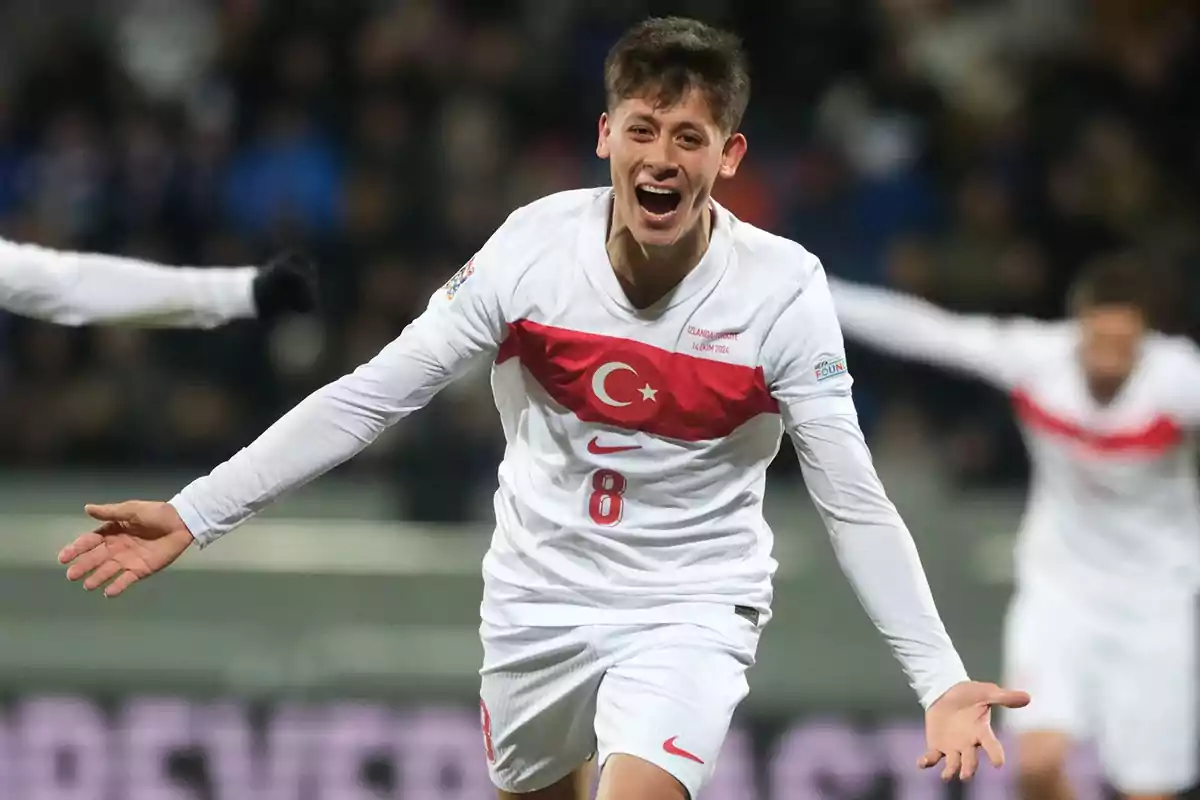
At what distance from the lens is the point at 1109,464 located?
19.2ft

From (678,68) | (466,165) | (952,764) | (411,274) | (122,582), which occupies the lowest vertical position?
(952,764)

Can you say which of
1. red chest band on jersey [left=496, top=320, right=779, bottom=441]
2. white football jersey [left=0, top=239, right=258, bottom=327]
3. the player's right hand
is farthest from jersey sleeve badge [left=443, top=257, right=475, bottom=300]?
white football jersey [left=0, top=239, right=258, bottom=327]

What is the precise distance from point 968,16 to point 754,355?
552 centimetres

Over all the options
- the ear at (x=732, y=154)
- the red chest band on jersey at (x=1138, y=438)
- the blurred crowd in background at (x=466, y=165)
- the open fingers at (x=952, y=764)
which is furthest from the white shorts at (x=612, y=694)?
the blurred crowd in background at (x=466, y=165)

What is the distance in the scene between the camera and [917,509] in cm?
660

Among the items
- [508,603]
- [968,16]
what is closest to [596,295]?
[508,603]

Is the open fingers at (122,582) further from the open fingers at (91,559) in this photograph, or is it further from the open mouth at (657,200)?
the open mouth at (657,200)

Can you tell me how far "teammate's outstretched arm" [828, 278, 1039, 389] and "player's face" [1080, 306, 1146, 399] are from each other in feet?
0.75

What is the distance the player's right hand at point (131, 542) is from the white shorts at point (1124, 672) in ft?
10.2

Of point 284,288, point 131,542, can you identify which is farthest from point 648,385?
point 284,288

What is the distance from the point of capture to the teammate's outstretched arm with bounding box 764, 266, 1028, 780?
347cm

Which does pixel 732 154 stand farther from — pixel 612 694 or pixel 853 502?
pixel 612 694

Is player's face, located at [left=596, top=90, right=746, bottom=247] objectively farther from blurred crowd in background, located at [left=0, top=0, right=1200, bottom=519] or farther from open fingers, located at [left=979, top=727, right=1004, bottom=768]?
blurred crowd in background, located at [left=0, top=0, right=1200, bottom=519]

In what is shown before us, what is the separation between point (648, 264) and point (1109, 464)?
2.71 metres
